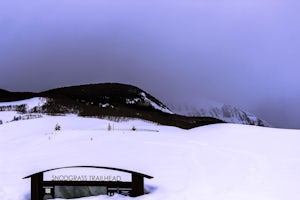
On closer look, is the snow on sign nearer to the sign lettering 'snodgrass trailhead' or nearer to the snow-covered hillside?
the snow-covered hillside

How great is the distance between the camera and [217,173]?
1149 centimetres

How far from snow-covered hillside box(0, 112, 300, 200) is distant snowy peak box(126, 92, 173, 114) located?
12077 cm

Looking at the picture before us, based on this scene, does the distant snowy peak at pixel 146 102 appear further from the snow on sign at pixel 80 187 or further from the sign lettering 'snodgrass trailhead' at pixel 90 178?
the snow on sign at pixel 80 187

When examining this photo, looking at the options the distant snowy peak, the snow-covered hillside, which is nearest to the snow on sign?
the snow-covered hillside

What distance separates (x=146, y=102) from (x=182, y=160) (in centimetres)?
13782

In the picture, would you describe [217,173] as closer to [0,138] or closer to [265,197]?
[265,197]

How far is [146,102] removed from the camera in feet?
497

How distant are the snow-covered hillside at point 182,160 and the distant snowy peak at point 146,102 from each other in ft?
396

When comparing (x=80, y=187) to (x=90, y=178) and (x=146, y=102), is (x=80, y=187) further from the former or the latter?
(x=146, y=102)

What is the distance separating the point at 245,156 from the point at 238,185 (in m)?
4.48

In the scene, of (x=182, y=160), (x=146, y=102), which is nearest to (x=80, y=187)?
(x=182, y=160)

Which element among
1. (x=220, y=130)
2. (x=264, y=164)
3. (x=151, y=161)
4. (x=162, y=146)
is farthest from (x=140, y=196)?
(x=220, y=130)

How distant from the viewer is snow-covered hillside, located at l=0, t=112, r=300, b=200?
9.70 meters

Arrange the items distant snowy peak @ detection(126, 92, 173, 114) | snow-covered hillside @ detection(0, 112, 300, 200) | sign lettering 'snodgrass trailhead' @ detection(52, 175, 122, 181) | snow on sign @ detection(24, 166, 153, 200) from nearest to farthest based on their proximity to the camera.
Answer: snow on sign @ detection(24, 166, 153, 200) → snow-covered hillside @ detection(0, 112, 300, 200) → sign lettering 'snodgrass trailhead' @ detection(52, 175, 122, 181) → distant snowy peak @ detection(126, 92, 173, 114)
